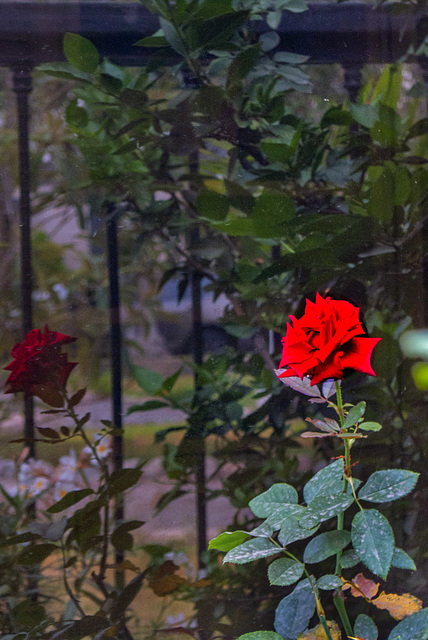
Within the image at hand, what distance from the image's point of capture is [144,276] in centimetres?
86

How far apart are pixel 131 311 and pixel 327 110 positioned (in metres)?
0.44

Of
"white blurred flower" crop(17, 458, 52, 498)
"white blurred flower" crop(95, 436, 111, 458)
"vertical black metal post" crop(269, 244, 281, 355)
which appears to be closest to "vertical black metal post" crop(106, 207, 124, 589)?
"white blurred flower" crop(95, 436, 111, 458)

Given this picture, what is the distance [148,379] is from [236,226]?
0.89ft

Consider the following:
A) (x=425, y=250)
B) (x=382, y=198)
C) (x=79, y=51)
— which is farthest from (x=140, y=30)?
(x=425, y=250)

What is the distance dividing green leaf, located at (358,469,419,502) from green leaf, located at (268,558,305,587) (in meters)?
0.10

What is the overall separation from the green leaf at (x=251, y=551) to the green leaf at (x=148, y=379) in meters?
0.33

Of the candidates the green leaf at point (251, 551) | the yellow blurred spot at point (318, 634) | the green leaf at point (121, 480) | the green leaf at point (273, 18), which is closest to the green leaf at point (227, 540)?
the green leaf at point (251, 551)

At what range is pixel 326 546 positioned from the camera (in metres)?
0.57

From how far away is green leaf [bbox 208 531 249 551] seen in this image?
58 centimetres

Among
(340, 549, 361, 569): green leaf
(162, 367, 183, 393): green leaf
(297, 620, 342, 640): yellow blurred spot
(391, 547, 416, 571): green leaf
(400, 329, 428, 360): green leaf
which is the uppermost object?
(400, 329, 428, 360): green leaf

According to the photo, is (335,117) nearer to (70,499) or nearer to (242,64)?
(242,64)

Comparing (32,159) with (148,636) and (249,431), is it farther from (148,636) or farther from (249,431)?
(148,636)

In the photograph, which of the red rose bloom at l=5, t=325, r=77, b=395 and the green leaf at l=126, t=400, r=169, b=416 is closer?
the red rose bloom at l=5, t=325, r=77, b=395

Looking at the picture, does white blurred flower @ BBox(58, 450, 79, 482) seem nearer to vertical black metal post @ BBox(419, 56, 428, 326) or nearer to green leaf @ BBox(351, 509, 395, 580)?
green leaf @ BBox(351, 509, 395, 580)
